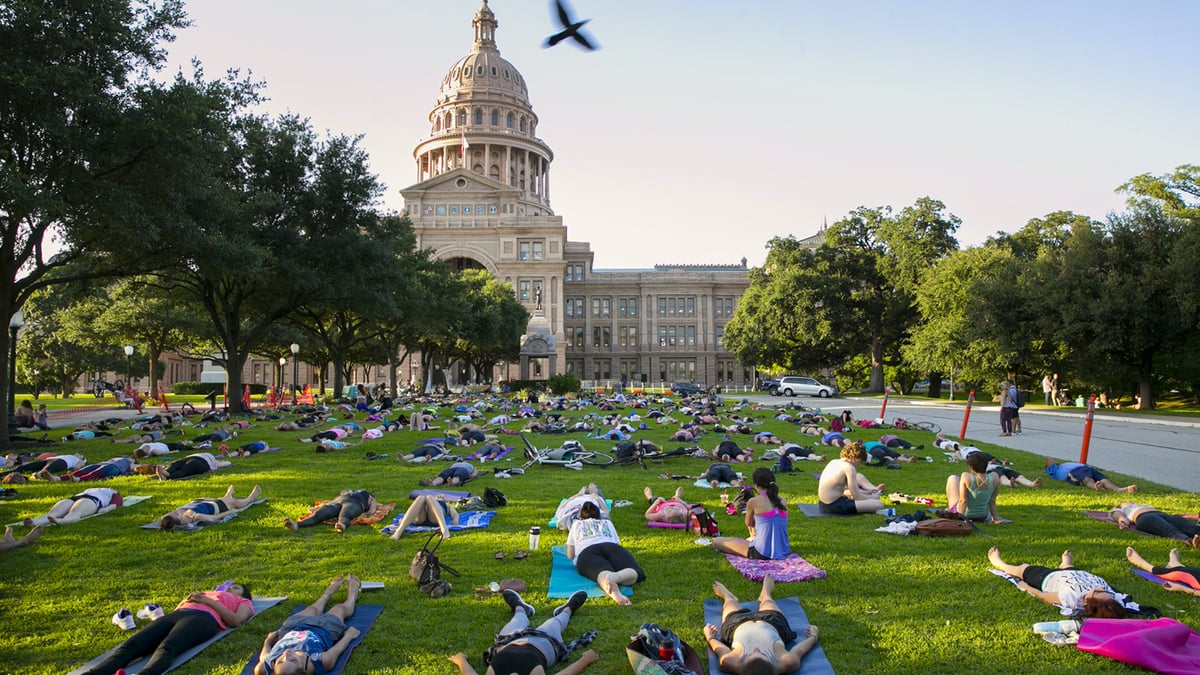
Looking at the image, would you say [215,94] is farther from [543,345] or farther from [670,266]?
[670,266]

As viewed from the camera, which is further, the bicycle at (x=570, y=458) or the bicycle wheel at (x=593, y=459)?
the bicycle wheel at (x=593, y=459)

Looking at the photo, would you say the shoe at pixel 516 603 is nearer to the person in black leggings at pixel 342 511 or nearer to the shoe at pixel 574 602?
the shoe at pixel 574 602

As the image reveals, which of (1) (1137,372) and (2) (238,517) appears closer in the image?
(2) (238,517)

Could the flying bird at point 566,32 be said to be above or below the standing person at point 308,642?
above

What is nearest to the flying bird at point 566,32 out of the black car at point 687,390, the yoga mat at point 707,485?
the yoga mat at point 707,485

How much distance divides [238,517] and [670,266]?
11534cm

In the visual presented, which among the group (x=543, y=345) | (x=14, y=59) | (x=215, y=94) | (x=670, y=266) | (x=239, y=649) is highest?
(x=670, y=266)

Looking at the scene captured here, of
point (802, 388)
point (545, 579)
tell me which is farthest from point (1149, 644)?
point (802, 388)

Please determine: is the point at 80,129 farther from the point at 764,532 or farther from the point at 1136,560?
the point at 1136,560

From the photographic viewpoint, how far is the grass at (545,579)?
17.3 ft

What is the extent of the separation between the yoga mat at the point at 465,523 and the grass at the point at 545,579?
0.61 feet

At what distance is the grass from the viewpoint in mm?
5258

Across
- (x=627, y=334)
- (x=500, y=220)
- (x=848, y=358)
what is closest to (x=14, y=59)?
(x=848, y=358)

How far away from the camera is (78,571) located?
23.4ft
